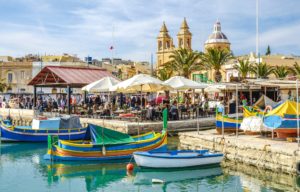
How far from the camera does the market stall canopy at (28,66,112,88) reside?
36.3m

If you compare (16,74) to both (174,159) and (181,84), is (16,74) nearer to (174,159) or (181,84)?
(181,84)

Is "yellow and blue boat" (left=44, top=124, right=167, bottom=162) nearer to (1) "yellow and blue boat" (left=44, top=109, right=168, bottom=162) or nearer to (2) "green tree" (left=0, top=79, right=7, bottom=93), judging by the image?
(1) "yellow and blue boat" (left=44, top=109, right=168, bottom=162)

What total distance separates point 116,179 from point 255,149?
610cm

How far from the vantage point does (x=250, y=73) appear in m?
55.2

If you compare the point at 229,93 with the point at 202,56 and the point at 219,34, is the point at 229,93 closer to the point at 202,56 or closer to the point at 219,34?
the point at 202,56

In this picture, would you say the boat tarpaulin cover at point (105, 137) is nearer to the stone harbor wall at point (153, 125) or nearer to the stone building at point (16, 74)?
the stone harbor wall at point (153, 125)

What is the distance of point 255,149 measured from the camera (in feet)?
61.4

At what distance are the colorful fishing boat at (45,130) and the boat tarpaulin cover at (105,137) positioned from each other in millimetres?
6747

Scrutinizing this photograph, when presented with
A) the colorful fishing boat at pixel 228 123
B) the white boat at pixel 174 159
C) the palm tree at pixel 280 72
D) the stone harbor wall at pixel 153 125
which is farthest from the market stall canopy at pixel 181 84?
the palm tree at pixel 280 72

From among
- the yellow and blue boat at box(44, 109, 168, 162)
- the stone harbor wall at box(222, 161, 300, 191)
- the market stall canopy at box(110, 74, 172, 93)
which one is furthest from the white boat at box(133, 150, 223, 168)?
the market stall canopy at box(110, 74, 172, 93)

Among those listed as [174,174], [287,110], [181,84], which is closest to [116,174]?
[174,174]

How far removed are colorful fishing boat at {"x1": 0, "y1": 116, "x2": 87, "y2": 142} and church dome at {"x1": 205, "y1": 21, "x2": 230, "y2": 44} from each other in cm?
5812

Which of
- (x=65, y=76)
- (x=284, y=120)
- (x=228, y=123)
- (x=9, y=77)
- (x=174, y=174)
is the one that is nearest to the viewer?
(x=174, y=174)

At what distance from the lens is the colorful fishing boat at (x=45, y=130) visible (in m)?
28.0
